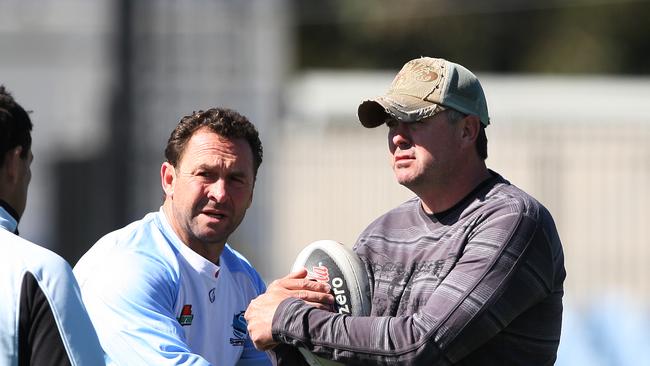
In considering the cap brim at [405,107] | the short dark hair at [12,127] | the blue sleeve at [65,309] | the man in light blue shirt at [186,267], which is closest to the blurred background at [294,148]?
the man in light blue shirt at [186,267]

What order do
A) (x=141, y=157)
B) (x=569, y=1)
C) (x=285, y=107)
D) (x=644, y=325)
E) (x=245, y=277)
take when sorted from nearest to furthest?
1. (x=245, y=277)
2. (x=644, y=325)
3. (x=141, y=157)
4. (x=285, y=107)
5. (x=569, y=1)

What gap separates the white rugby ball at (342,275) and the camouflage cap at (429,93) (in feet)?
1.72

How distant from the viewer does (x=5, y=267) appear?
3.71 meters

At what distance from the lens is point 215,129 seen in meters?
4.86

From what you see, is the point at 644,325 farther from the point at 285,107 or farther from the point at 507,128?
the point at 285,107

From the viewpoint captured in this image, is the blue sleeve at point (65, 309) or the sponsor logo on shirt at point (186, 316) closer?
the blue sleeve at point (65, 309)

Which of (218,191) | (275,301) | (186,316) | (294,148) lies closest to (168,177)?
(218,191)

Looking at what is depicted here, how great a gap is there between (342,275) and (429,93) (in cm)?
69

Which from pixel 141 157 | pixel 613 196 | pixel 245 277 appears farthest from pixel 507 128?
pixel 245 277

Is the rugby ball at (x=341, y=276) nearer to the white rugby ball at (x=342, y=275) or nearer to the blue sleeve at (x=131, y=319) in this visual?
the white rugby ball at (x=342, y=275)

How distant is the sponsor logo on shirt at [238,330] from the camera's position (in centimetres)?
493

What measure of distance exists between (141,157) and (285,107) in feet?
15.8

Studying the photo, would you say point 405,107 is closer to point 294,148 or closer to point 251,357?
point 251,357

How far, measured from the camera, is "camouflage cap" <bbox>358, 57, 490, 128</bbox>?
14.2 ft
